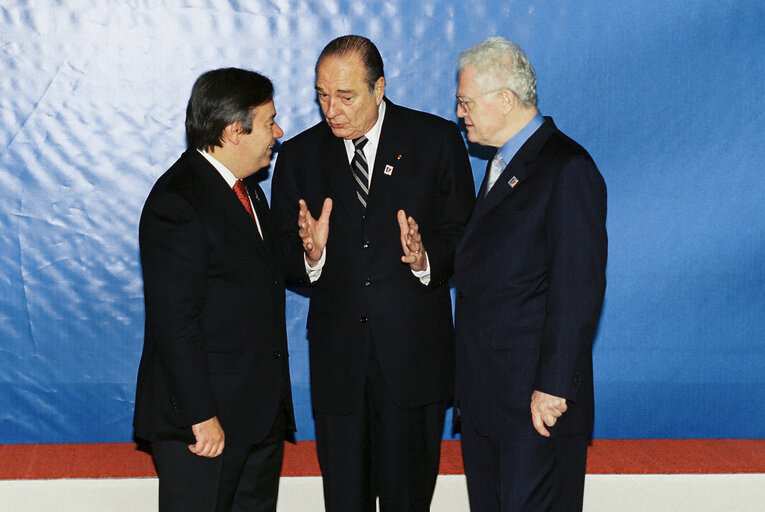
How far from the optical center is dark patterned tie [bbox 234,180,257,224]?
248cm

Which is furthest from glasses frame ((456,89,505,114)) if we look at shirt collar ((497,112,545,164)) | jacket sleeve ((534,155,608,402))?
jacket sleeve ((534,155,608,402))

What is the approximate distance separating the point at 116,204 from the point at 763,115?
2.49m

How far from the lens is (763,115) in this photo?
3.60 m

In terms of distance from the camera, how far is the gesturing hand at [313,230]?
2.71 m

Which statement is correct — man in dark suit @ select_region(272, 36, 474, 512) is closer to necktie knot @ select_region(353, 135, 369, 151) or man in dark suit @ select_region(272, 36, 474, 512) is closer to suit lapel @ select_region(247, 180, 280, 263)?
necktie knot @ select_region(353, 135, 369, 151)

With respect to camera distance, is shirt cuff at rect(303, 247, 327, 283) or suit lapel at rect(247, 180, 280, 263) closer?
suit lapel at rect(247, 180, 280, 263)

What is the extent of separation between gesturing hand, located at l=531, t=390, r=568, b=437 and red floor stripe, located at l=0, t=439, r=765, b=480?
1047 millimetres

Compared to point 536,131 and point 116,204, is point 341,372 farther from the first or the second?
point 116,204

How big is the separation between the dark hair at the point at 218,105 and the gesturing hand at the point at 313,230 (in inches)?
14.6

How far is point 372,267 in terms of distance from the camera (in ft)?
9.20

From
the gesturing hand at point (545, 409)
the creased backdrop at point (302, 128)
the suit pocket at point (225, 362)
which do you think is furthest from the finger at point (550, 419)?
the creased backdrop at point (302, 128)

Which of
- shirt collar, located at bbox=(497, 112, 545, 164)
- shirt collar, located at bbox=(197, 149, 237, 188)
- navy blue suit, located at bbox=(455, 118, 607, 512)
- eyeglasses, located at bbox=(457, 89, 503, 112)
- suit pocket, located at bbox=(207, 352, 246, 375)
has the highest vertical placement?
eyeglasses, located at bbox=(457, 89, 503, 112)

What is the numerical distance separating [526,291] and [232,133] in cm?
86

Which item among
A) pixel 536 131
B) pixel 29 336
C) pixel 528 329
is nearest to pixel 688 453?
pixel 528 329
